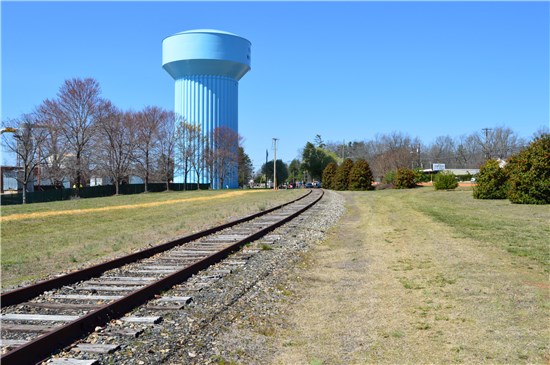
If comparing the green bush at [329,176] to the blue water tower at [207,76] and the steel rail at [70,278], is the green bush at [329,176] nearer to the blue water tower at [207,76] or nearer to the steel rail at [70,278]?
the blue water tower at [207,76]

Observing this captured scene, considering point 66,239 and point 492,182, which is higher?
point 492,182

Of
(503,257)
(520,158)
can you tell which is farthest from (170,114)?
(503,257)

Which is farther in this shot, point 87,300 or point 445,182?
point 445,182

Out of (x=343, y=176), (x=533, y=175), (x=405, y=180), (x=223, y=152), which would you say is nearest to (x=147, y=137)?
(x=223, y=152)

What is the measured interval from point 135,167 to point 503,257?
6172cm

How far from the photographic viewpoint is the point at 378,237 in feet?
49.7

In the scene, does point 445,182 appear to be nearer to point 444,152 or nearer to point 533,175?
point 533,175

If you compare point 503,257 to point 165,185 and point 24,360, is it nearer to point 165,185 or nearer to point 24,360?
point 24,360

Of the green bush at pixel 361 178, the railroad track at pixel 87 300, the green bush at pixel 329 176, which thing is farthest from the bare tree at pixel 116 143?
the railroad track at pixel 87 300

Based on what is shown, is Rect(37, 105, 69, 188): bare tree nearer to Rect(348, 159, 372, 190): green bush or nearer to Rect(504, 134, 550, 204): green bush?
Rect(348, 159, 372, 190): green bush

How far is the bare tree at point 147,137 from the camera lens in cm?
6512

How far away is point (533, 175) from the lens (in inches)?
1001

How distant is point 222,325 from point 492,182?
2944 centimetres

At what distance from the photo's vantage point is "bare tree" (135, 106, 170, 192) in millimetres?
65125
